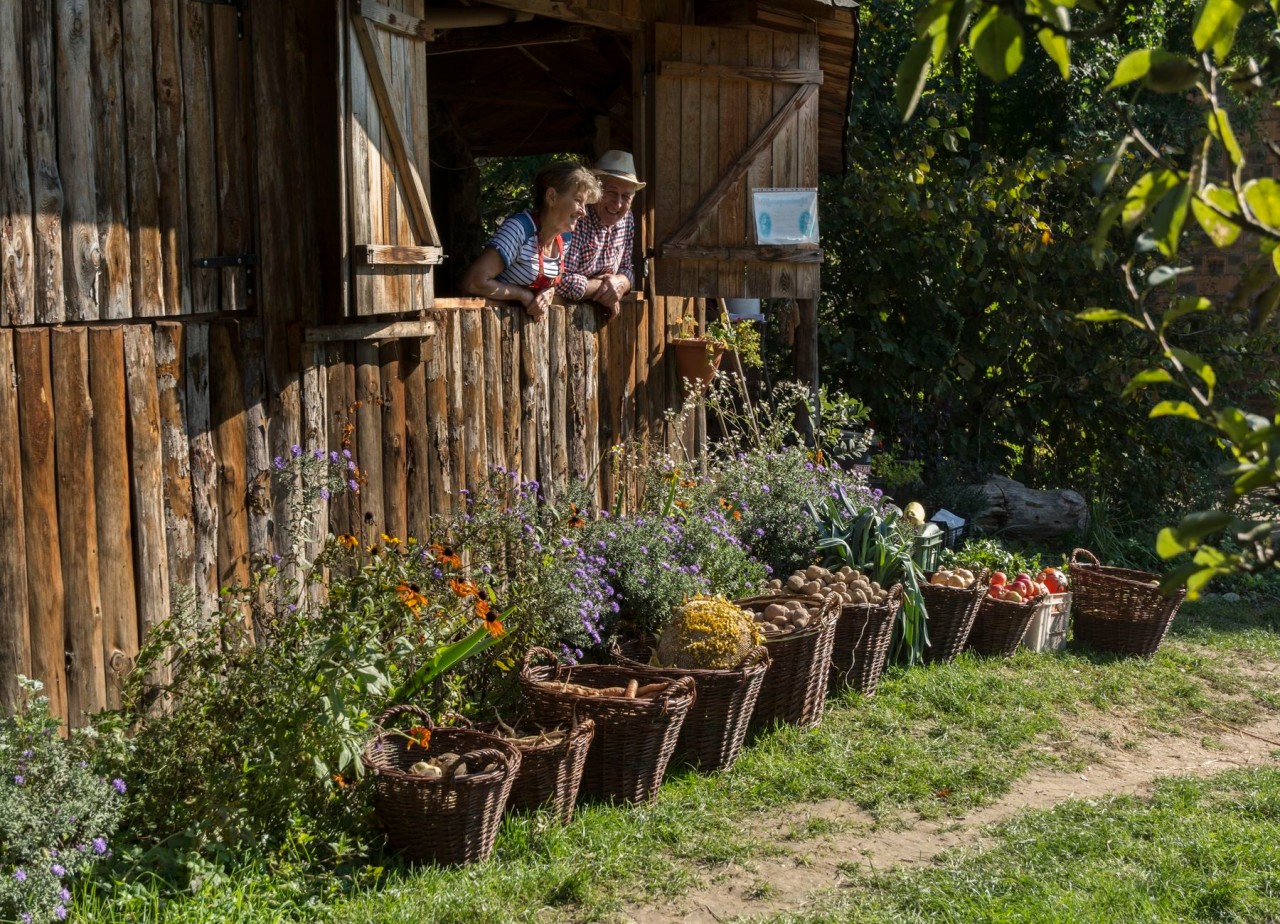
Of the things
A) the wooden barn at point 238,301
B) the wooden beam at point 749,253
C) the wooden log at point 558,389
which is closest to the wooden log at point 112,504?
the wooden barn at point 238,301

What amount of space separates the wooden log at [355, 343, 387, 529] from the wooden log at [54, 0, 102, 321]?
4.24 ft

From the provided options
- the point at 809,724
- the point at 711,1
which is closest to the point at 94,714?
the point at 809,724

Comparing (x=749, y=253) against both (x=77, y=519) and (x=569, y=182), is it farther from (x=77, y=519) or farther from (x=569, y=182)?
(x=77, y=519)

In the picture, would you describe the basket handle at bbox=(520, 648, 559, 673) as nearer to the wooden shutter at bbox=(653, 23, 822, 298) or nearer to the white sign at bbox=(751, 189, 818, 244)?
the wooden shutter at bbox=(653, 23, 822, 298)

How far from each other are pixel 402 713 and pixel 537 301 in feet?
7.54

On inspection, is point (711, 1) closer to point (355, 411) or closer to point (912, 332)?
point (355, 411)

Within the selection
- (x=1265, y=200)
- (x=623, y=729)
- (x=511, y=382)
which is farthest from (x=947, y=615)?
(x=1265, y=200)

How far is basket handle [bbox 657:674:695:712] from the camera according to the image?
4750 millimetres

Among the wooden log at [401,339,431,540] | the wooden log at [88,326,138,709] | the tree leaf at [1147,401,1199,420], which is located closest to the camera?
the tree leaf at [1147,401,1199,420]

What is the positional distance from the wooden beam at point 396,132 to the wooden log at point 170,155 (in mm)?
700

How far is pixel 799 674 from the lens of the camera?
18.2 ft

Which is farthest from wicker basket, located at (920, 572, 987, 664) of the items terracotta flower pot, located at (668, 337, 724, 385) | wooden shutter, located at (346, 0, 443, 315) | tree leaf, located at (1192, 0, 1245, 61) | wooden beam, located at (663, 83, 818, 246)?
tree leaf, located at (1192, 0, 1245, 61)

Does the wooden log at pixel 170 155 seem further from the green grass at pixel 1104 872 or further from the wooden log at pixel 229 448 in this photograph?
the green grass at pixel 1104 872

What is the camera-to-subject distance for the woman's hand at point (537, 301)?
20.2 ft
